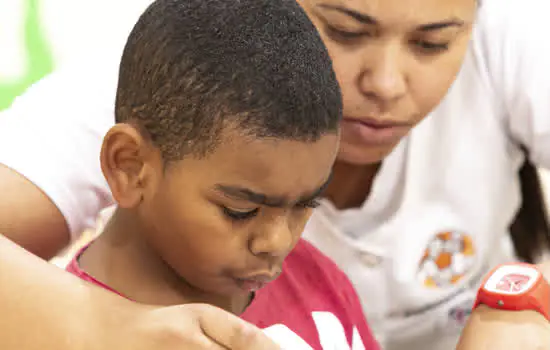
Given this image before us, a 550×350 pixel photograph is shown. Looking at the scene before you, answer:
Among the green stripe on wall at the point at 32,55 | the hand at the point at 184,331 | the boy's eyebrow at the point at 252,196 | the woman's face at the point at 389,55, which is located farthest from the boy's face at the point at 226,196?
the green stripe on wall at the point at 32,55

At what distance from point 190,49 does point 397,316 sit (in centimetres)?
62

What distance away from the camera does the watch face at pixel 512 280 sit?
779 millimetres

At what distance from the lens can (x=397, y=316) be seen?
1060mm

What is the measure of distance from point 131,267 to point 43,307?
0.17 metres

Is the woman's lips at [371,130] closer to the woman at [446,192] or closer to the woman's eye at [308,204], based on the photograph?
the woman at [446,192]

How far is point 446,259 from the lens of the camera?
102 centimetres

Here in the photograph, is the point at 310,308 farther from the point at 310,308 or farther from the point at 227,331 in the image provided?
the point at 227,331

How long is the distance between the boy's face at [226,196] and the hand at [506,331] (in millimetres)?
247

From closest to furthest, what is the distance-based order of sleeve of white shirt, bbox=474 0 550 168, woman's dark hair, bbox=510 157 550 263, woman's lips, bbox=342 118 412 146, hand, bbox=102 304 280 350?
1. hand, bbox=102 304 280 350
2. woman's lips, bbox=342 118 412 146
3. sleeve of white shirt, bbox=474 0 550 168
4. woman's dark hair, bbox=510 157 550 263

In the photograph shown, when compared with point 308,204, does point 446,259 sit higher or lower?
lower

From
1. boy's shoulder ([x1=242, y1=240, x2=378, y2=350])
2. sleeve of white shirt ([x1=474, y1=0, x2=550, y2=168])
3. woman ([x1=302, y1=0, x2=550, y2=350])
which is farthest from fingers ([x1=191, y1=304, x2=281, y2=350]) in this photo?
sleeve of white shirt ([x1=474, y1=0, x2=550, y2=168])

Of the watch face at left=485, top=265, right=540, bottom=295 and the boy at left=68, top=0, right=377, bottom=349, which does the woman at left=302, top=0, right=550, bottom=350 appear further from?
the boy at left=68, top=0, right=377, bottom=349

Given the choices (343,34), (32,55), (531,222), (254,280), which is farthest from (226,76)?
(32,55)

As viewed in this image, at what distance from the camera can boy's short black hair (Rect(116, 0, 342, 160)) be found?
549 millimetres
